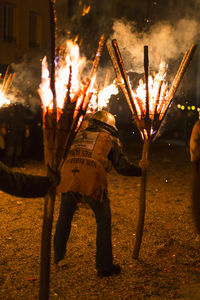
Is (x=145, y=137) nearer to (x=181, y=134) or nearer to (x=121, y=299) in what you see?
(x=121, y=299)

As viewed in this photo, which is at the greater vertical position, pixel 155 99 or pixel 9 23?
pixel 9 23

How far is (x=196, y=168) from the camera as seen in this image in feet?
17.7

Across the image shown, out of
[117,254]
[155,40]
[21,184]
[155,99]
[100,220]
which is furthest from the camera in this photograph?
[155,40]

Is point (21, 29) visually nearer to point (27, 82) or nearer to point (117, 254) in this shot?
point (27, 82)

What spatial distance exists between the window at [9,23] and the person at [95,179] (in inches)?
683

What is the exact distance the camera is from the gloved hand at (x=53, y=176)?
313 centimetres

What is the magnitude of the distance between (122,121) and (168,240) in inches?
699

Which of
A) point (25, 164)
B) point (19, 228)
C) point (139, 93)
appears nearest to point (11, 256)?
point (19, 228)

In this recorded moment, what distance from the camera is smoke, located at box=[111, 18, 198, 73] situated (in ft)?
30.2

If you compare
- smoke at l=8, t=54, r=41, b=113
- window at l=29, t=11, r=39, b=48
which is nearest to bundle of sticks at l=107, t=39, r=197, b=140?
smoke at l=8, t=54, r=41, b=113

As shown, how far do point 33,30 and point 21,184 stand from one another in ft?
65.6

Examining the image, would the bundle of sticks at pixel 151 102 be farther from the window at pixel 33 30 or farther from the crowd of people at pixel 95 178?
the window at pixel 33 30

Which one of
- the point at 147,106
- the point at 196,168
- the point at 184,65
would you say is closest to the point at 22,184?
the point at 147,106

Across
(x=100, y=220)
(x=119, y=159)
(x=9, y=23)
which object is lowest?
(x=100, y=220)
